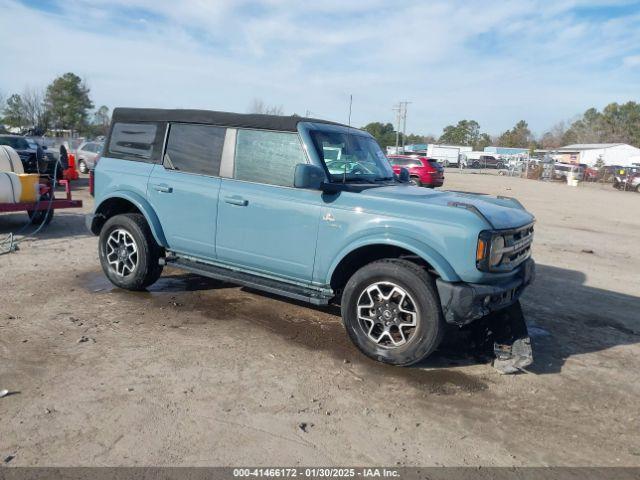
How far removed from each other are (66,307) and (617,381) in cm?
526

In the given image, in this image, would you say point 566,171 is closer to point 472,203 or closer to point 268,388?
point 472,203

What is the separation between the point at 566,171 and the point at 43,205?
4501 cm

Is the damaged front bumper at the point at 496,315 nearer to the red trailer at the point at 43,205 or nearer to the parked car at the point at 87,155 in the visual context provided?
the red trailer at the point at 43,205

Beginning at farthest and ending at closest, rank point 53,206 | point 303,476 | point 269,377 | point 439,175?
point 439,175 < point 53,206 < point 269,377 < point 303,476

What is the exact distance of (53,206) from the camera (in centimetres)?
Answer: 902

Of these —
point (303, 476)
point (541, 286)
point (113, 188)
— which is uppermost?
point (113, 188)

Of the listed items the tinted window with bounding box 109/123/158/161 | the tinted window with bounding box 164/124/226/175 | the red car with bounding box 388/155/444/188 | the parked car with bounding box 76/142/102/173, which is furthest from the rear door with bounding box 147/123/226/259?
the parked car with bounding box 76/142/102/173

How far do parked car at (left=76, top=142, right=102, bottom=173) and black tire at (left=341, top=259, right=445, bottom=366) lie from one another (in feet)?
69.4

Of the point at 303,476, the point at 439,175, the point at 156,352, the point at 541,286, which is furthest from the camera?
the point at 439,175

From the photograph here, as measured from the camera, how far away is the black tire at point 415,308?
4.07 metres

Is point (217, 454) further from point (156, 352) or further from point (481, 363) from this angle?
point (481, 363)

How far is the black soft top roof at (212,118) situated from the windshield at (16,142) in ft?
40.7

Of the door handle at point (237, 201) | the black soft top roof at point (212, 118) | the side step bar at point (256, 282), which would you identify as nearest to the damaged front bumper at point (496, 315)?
the side step bar at point (256, 282)

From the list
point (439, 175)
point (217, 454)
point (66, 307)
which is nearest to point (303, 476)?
point (217, 454)
